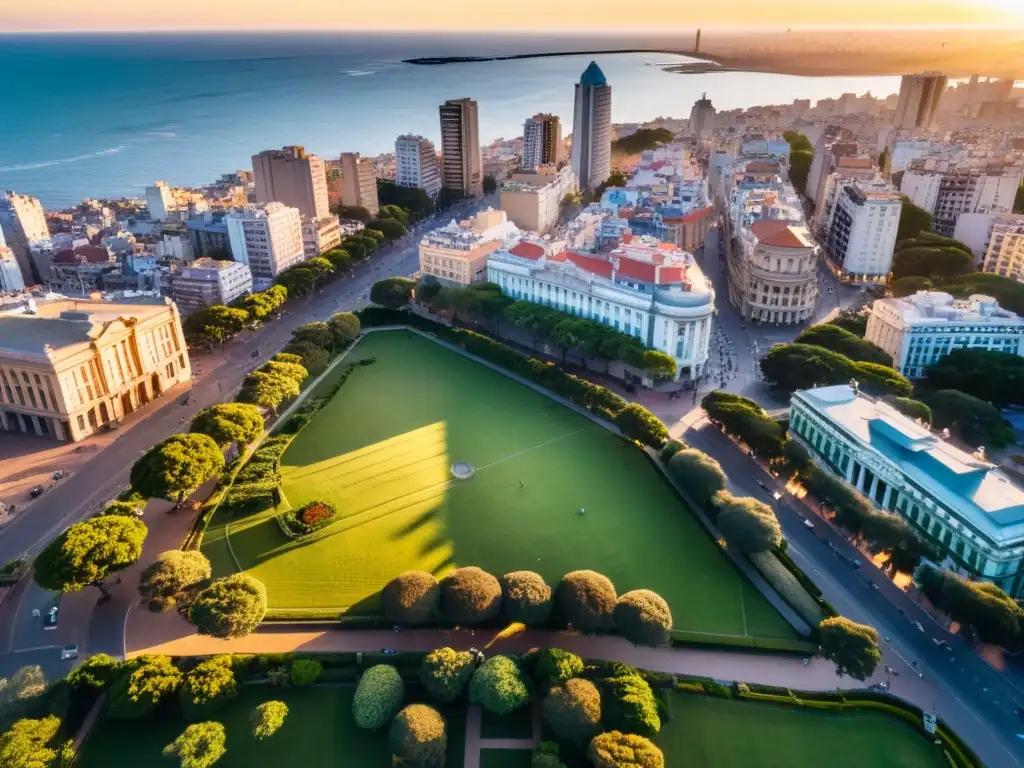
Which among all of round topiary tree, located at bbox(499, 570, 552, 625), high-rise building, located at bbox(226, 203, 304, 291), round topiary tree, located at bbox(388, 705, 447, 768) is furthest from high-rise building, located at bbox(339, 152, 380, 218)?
round topiary tree, located at bbox(388, 705, 447, 768)

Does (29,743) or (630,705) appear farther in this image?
(630,705)

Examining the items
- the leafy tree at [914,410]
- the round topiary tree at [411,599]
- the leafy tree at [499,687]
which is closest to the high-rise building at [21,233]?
the round topiary tree at [411,599]

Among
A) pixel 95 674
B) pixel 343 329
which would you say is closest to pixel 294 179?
Result: pixel 343 329

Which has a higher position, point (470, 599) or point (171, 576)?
point (171, 576)

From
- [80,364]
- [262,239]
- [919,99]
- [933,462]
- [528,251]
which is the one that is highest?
[919,99]

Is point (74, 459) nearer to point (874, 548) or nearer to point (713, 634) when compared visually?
point (713, 634)

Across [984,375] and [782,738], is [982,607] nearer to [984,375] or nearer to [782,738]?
[782,738]

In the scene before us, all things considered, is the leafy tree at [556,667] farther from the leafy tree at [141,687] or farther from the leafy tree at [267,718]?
the leafy tree at [141,687]
